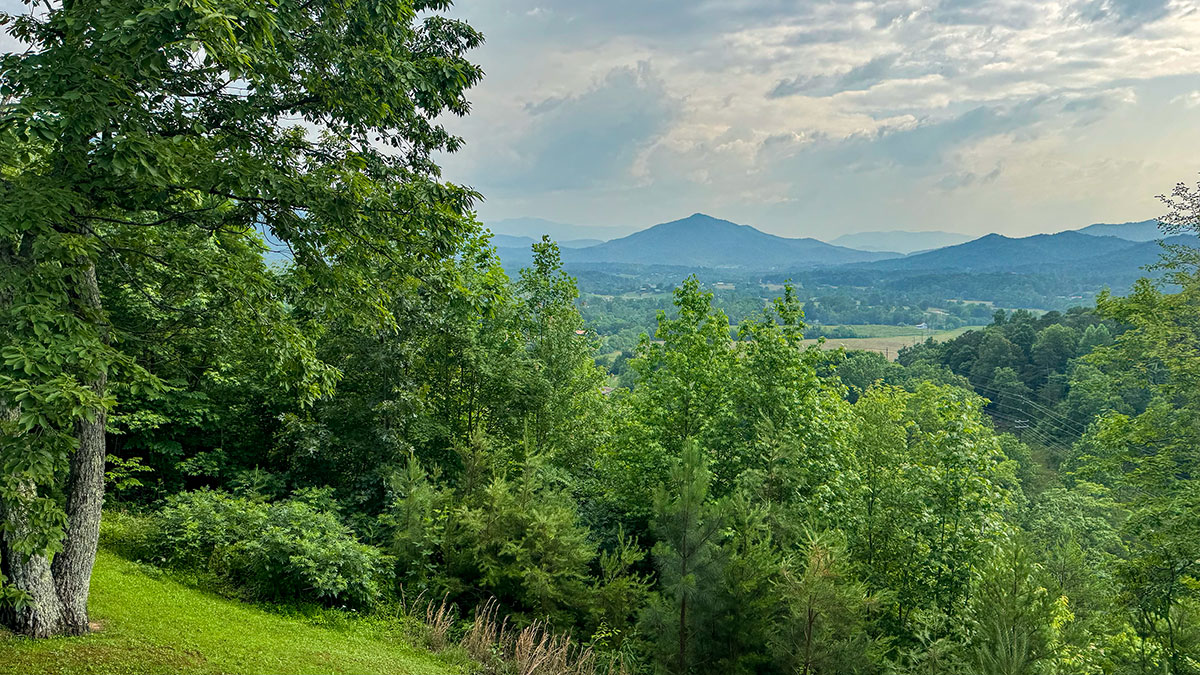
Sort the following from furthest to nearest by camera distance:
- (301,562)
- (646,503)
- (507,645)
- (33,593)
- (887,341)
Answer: (887,341) < (646,503) < (507,645) < (301,562) < (33,593)

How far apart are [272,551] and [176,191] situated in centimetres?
599

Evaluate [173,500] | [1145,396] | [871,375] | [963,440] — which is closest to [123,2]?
[173,500]

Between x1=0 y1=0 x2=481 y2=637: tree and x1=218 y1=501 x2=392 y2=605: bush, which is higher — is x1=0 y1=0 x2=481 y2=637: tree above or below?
above

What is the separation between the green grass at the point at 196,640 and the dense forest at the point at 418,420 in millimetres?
486

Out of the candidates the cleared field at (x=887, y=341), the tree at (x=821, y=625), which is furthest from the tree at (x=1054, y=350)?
the tree at (x=821, y=625)

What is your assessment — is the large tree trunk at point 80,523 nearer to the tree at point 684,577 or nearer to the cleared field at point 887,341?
the tree at point 684,577

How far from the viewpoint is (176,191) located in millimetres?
6348

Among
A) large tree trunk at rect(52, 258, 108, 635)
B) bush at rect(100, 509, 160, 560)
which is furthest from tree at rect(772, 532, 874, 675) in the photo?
bush at rect(100, 509, 160, 560)

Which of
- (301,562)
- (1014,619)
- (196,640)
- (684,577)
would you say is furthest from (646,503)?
(196,640)

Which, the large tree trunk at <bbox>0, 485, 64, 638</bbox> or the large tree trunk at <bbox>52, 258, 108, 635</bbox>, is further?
the large tree trunk at <bbox>52, 258, 108, 635</bbox>

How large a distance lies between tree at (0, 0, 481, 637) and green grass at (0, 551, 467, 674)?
0.57 metres

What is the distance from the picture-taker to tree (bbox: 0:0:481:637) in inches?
190

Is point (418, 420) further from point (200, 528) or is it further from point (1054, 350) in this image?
point (1054, 350)

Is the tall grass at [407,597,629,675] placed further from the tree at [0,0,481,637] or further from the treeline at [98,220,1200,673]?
the tree at [0,0,481,637]
